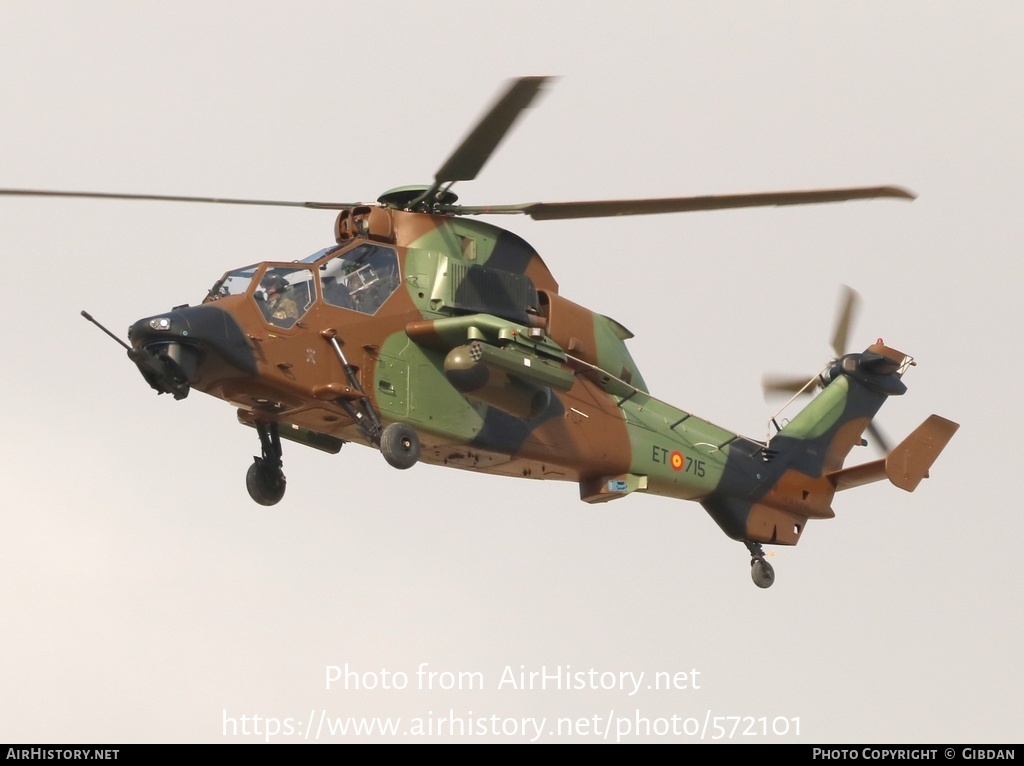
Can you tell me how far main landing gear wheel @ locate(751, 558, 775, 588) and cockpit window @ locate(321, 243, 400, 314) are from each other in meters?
7.50

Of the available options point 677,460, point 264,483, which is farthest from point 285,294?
point 677,460

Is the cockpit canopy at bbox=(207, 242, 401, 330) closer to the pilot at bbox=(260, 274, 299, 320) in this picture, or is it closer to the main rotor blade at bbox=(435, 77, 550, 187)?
the pilot at bbox=(260, 274, 299, 320)

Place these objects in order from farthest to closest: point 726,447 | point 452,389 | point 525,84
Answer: point 726,447
point 452,389
point 525,84

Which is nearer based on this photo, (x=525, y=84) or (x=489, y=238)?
(x=525, y=84)

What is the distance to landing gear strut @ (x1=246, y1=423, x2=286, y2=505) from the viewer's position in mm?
17203

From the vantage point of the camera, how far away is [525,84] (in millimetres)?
14188

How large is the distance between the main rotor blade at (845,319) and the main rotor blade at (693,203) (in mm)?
6228

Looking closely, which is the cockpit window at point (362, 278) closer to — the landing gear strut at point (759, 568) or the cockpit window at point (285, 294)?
the cockpit window at point (285, 294)

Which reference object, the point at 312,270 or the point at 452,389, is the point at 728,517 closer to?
the point at 452,389

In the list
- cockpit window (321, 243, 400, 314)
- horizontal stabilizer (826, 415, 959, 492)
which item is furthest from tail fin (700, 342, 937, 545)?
cockpit window (321, 243, 400, 314)

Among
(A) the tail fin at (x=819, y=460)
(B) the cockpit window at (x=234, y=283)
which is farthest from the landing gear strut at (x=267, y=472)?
(A) the tail fin at (x=819, y=460)

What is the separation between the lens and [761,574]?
21.7 m
